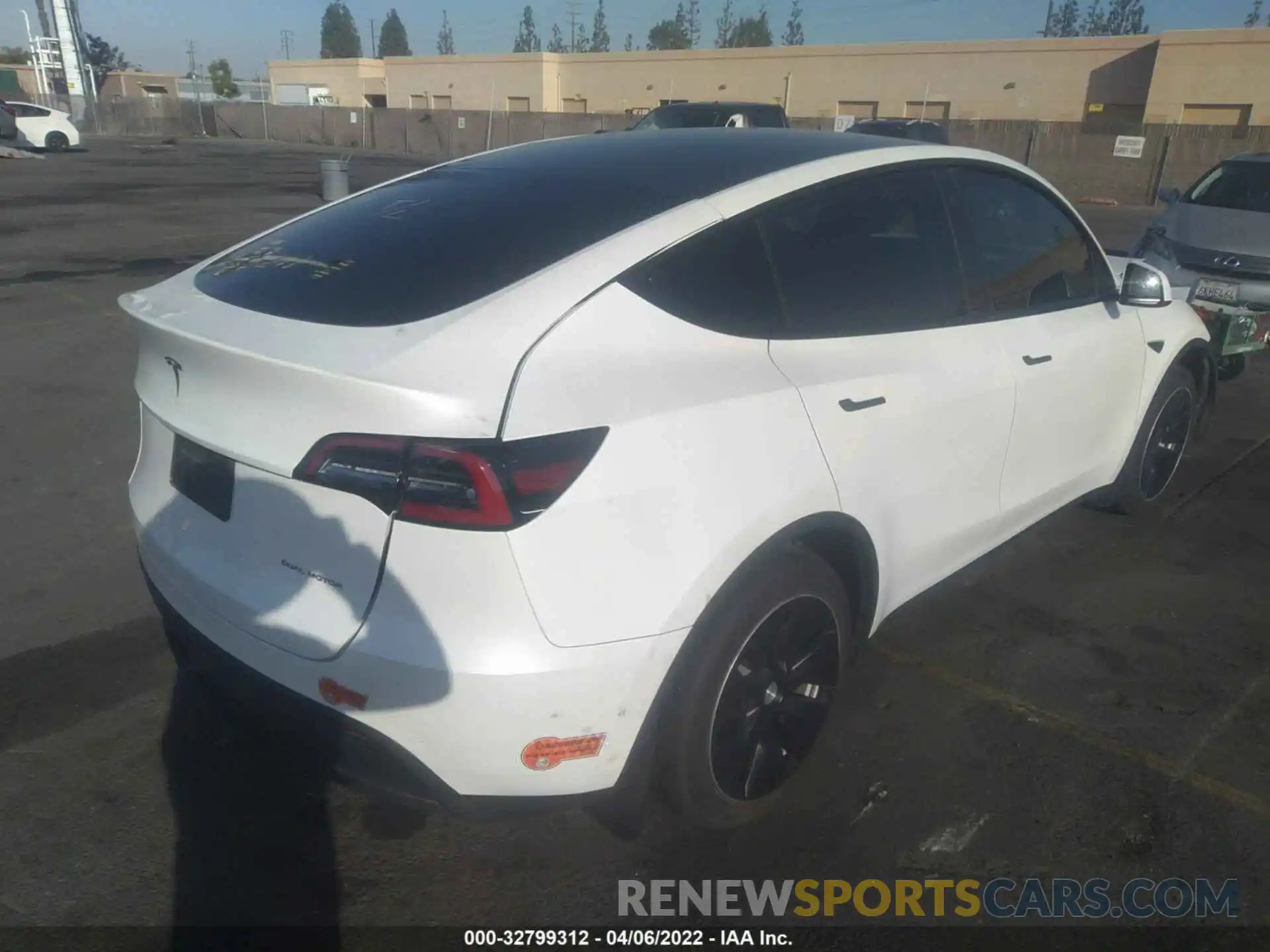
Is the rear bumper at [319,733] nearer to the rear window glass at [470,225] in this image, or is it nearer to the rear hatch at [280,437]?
the rear hatch at [280,437]

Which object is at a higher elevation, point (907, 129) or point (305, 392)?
point (305, 392)

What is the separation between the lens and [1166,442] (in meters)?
4.67

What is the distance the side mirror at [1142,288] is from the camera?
151 inches

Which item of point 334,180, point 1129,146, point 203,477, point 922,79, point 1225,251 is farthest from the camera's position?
point 922,79

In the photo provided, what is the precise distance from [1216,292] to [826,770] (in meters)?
6.21

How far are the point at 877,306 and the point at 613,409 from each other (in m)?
1.14

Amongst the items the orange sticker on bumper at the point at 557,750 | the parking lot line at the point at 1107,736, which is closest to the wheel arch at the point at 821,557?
the orange sticker on bumper at the point at 557,750

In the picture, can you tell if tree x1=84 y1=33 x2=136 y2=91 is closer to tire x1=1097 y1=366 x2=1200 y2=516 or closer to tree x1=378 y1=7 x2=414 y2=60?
tree x1=378 y1=7 x2=414 y2=60

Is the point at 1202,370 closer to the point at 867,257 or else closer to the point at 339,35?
the point at 867,257

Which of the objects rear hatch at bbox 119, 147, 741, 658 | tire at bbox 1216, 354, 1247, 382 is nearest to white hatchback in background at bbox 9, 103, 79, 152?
tire at bbox 1216, 354, 1247, 382

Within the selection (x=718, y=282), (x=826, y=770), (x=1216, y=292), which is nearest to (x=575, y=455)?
(x=718, y=282)

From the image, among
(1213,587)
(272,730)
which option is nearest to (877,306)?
(272,730)

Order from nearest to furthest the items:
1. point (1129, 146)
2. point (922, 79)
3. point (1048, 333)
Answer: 1. point (1048, 333)
2. point (1129, 146)
3. point (922, 79)

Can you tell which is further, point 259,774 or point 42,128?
point 42,128
